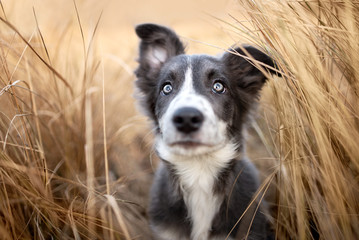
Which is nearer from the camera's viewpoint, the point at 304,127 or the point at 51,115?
the point at 304,127

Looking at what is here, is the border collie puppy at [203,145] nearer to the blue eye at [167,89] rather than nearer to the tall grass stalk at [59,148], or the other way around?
the blue eye at [167,89]

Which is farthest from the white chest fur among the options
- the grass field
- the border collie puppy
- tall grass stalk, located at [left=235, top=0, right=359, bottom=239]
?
tall grass stalk, located at [left=235, top=0, right=359, bottom=239]

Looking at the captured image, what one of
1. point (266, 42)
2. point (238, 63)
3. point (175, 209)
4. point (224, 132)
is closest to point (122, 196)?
point (175, 209)

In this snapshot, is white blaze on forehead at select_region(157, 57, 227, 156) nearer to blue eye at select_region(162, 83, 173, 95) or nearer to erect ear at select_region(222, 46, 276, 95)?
blue eye at select_region(162, 83, 173, 95)

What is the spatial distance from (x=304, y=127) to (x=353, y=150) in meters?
0.43

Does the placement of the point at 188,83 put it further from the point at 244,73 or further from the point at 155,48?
the point at 155,48

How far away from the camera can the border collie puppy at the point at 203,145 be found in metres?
2.64

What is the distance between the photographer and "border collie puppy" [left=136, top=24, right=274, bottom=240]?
264cm

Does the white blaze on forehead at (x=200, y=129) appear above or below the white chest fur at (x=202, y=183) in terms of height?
above

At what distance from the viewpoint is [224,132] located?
2.96m

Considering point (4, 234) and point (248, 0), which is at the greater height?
point (248, 0)

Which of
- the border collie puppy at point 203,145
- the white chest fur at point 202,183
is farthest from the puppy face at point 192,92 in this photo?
the white chest fur at point 202,183

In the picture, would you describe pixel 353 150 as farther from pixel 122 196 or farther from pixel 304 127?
pixel 122 196

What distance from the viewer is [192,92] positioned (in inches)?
110
